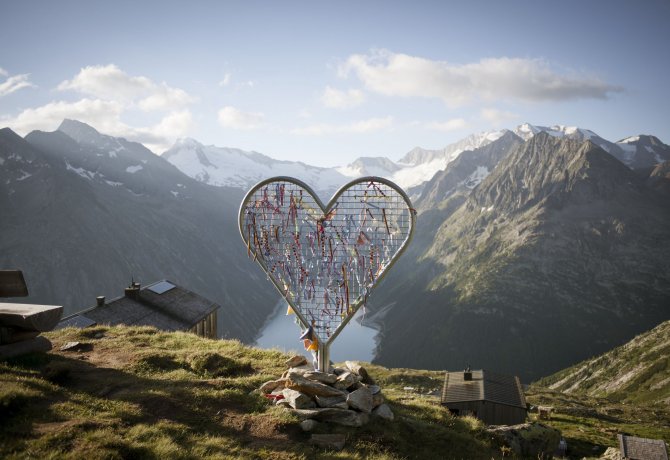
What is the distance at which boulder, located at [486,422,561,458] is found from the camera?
18.2 metres

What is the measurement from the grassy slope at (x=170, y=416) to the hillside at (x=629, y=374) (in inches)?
5753

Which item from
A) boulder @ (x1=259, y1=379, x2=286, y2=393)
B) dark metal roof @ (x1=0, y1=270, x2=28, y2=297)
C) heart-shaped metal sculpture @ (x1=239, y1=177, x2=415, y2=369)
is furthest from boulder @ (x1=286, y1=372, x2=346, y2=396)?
dark metal roof @ (x1=0, y1=270, x2=28, y2=297)

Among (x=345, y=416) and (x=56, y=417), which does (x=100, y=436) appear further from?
(x=345, y=416)

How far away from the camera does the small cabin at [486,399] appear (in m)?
41.1

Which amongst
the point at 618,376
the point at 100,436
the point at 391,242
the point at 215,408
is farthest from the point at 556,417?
the point at 618,376

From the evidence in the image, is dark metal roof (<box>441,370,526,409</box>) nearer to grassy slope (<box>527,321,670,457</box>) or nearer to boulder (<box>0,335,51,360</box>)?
grassy slope (<box>527,321,670,457</box>)

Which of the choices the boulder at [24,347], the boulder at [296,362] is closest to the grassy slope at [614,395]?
the boulder at [296,362]

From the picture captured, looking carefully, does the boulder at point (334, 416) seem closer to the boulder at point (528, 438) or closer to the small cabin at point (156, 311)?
the boulder at point (528, 438)

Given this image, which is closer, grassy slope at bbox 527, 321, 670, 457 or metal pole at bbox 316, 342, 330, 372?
metal pole at bbox 316, 342, 330, 372

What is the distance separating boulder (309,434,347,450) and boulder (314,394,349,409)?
1.69m

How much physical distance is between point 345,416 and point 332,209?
851 cm

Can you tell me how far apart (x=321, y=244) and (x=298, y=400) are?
6.58 m

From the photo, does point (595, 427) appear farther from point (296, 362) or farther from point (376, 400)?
point (296, 362)

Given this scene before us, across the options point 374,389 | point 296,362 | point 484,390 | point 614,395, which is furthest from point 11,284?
point 614,395
